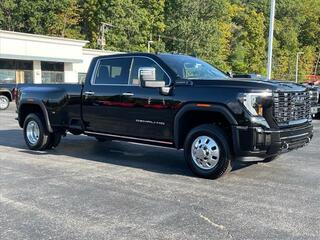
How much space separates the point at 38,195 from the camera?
250 inches

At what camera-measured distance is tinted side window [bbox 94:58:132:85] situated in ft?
27.9

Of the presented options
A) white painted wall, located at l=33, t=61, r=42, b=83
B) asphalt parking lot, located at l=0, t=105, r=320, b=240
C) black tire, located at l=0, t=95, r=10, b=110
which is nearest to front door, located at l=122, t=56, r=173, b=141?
asphalt parking lot, located at l=0, t=105, r=320, b=240

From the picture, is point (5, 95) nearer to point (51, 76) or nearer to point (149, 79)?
point (149, 79)

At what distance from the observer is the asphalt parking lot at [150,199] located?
16.5 ft

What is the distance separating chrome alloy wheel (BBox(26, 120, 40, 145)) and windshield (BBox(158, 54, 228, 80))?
3.49 metres

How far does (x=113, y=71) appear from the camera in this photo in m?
8.73

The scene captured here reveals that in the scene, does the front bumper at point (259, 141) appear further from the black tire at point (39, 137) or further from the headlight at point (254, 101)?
the black tire at point (39, 137)

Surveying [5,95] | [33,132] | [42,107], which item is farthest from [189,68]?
[5,95]

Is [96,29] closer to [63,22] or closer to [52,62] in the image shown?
[63,22]

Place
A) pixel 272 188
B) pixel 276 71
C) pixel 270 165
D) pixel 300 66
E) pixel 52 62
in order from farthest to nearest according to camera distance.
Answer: pixel 300 66 < pixel 276 71 < pixel 52 62 < pixel 270 165 < pixel 272 188

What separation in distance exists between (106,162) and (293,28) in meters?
107

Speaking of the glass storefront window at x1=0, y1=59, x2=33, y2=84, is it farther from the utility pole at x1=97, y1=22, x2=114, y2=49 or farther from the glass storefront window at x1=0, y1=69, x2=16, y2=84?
the utility pole at x1=97, y1=22, x2=114, y2=49

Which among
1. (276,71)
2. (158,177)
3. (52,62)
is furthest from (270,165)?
(276,71)

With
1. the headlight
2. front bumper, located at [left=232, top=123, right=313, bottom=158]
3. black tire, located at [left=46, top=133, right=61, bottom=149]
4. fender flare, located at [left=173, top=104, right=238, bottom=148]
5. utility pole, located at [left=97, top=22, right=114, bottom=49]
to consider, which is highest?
utility pole, located at [left=97, top=22, right=114, bottom=49]
